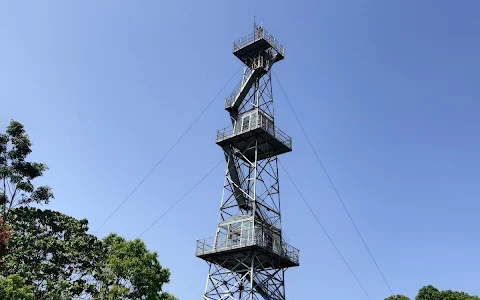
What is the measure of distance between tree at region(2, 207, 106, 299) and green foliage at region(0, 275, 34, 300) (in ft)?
31.4

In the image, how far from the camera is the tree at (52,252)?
43656mm

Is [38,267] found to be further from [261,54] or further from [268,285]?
[261,54]

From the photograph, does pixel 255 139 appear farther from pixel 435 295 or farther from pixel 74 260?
pixel 435 295

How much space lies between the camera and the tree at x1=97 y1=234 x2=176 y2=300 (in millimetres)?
40844

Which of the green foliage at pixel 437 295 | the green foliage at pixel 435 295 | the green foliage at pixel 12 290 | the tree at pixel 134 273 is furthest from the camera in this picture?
the green foliage at pixel 435 295

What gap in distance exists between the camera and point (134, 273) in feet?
134

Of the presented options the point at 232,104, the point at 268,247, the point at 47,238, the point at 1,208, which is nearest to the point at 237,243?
the point at 268,247

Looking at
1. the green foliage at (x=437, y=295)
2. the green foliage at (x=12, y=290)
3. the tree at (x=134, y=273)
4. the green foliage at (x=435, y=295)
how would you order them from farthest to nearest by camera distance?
the green foliage at (x=435, y=295)
the green foliage at (x=437, y=295)
the tree at (x=134, y=273)
the green foliage at (x=12, y=290)

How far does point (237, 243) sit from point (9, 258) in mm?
22090

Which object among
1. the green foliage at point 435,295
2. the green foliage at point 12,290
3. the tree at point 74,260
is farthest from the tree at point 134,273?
the green foliage at point 435,295

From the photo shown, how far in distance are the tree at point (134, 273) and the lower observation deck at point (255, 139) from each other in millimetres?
11950

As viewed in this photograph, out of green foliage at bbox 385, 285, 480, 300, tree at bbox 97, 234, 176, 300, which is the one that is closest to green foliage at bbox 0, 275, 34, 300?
tree at bbox 97, 234, 176, 300

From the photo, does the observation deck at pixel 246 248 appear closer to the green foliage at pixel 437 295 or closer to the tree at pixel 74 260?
the tree at pixel 74 260

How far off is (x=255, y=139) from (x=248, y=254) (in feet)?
33.6
